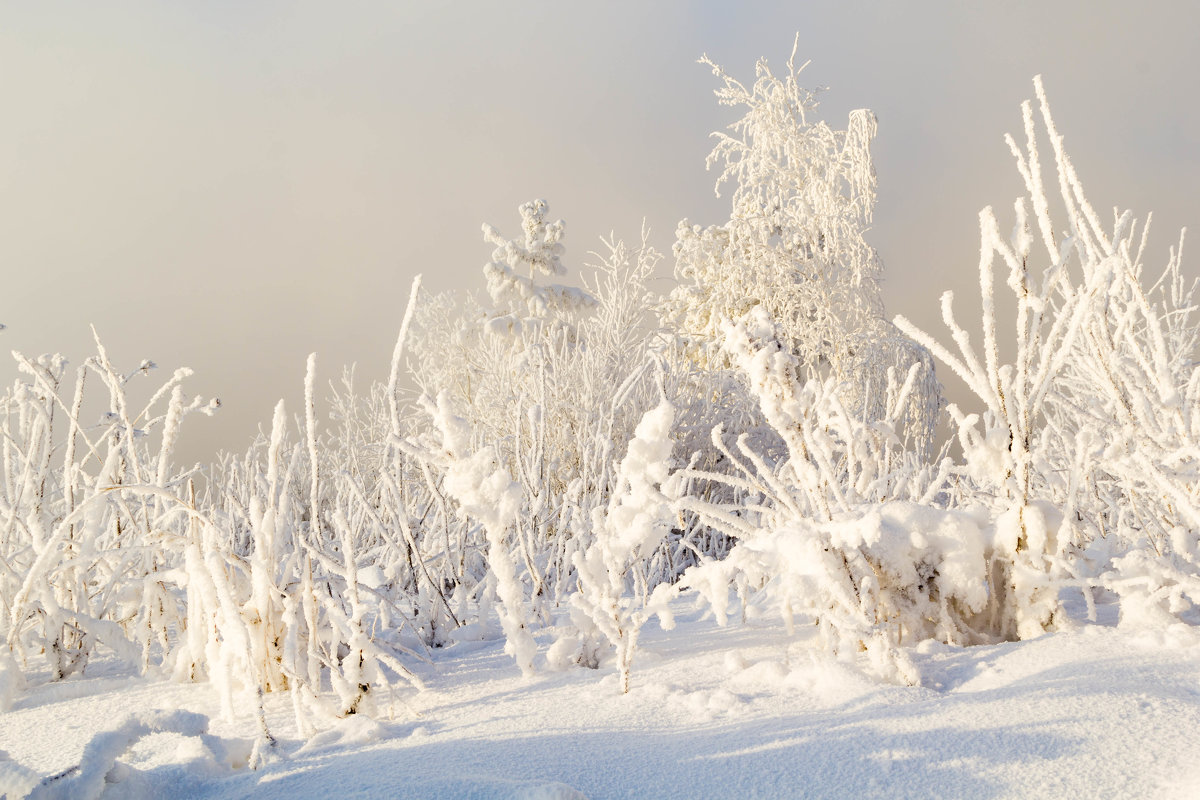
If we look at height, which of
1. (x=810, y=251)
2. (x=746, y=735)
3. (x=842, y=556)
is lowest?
(x=746, y=735)

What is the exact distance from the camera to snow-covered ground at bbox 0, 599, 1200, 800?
0.98 m

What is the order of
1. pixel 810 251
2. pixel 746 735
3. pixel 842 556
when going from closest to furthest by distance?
pixel 746 735 → pixel 842 556 → pixel 810 251

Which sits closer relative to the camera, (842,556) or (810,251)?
(842,556)

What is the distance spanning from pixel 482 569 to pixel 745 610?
8.99 ft

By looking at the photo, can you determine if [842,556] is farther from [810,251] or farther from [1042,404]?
[810,251]

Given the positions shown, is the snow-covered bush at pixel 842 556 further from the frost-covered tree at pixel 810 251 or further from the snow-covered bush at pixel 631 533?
the frost-covered tree at pixel 810 251

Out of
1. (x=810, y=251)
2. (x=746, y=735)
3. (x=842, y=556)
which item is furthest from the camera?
(x=810, y=251)

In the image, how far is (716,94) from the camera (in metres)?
11.6

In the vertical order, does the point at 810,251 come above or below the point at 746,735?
above

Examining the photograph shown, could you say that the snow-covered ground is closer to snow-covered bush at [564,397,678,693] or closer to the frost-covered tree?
snow-covered bush at [564,397,678,693]

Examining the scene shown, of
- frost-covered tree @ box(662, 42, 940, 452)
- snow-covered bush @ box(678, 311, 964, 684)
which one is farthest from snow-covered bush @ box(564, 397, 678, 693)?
frost-covered tree @ box(662, 42, 940, 452)

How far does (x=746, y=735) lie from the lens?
1164 mm

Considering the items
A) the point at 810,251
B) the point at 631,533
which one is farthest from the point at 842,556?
the point at 810,251

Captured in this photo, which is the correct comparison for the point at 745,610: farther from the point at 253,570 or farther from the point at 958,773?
the point at 253,570
